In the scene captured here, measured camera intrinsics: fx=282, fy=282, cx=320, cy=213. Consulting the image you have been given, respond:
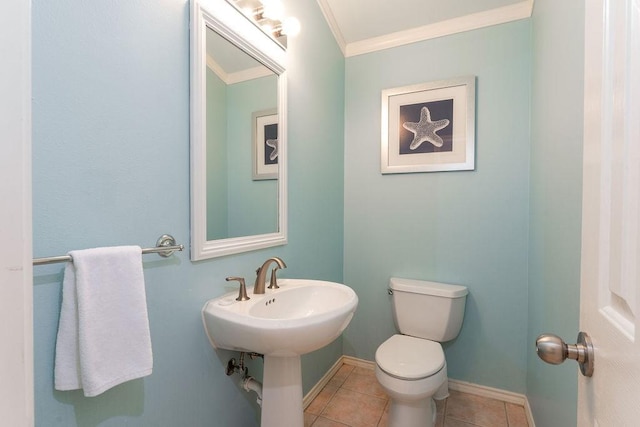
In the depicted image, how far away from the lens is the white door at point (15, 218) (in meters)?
0.32

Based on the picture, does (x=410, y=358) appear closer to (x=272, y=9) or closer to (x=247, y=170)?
(x=247, y=170)

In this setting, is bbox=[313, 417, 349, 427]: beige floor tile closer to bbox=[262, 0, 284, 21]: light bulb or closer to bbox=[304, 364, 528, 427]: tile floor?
bbox=[304, 364, 528, 427]: tile floor

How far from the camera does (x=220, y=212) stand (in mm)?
1167

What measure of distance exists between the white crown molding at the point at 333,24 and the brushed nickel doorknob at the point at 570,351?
6.75 ft

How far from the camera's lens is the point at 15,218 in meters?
0.34

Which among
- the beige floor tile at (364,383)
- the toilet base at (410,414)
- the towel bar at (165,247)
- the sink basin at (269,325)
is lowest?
the beige floor tile at (364,383)

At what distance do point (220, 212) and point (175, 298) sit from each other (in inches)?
14.5

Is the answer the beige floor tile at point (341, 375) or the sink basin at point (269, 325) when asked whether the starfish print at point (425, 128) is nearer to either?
the sink basin at point (269, 325)

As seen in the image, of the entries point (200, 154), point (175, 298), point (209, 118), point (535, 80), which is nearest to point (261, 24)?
point (209, 118)

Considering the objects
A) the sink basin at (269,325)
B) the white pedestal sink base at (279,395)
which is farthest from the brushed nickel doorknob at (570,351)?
the white pedestal sink base at (279,395)

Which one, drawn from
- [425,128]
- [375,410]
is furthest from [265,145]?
[375,410]

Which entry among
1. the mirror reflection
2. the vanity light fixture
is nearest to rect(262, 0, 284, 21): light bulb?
the vanity light fixture

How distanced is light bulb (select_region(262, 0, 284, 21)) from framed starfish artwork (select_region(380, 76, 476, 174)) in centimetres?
91

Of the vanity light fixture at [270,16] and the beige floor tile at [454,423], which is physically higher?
the vanity light fixture at [270,16]
